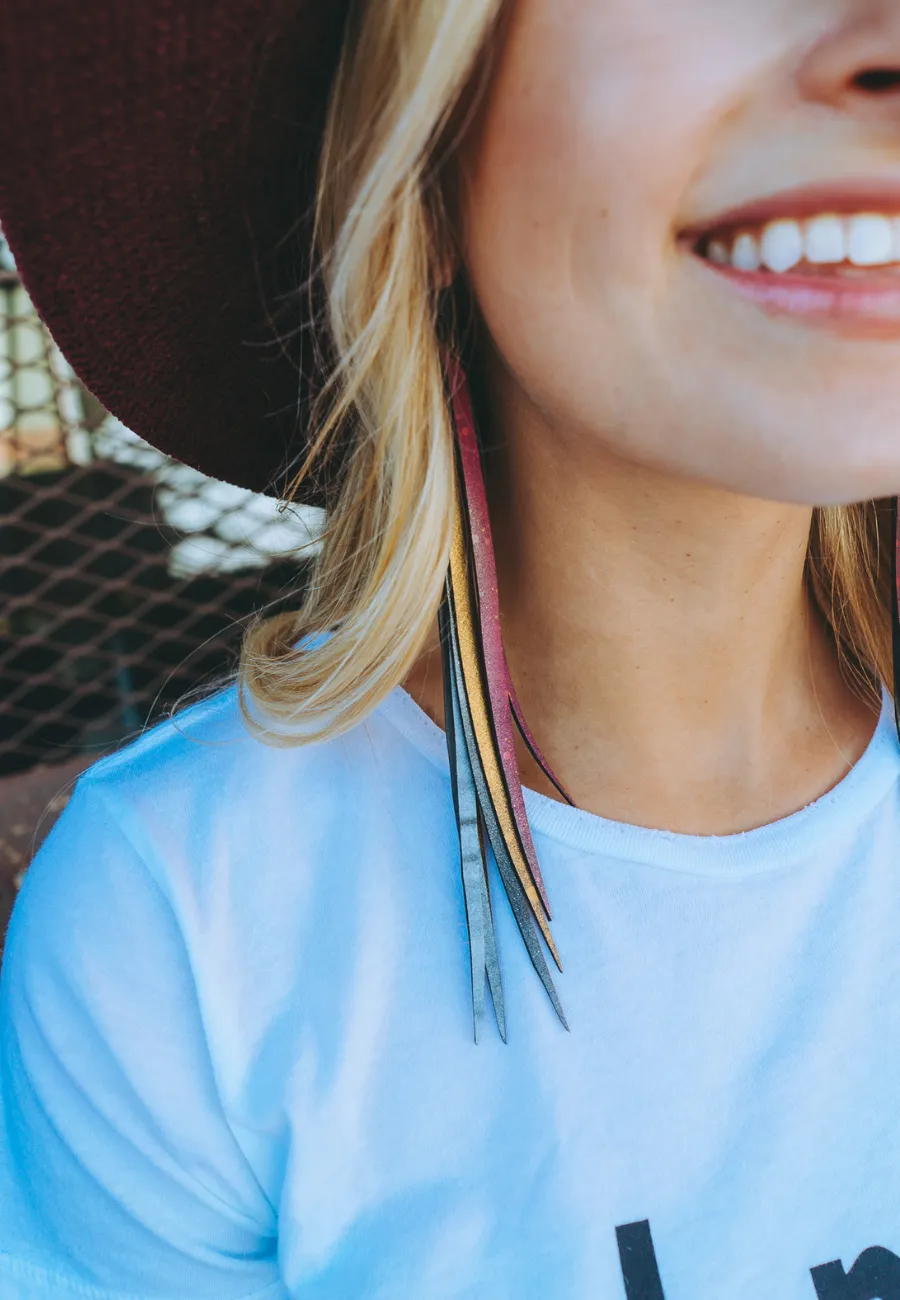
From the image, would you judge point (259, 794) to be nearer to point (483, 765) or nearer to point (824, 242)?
point (483, 765)

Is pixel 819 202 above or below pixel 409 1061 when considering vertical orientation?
above

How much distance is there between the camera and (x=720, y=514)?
2.52ft

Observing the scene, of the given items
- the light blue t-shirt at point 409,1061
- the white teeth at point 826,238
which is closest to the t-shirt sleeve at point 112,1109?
the light blue t-shirt at point 409,1061

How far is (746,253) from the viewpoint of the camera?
58cm

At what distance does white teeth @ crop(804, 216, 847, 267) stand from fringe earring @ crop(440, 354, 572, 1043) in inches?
10.8

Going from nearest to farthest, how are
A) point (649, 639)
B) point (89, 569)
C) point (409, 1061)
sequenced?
point (409, 1061) < point (649, 639) < point (89, 569)

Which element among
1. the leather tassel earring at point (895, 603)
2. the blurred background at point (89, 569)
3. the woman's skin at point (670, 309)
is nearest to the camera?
the woman's skin at point (670, 309)

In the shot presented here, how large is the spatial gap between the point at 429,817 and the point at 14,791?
1794mm

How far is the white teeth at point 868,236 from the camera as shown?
57 cm

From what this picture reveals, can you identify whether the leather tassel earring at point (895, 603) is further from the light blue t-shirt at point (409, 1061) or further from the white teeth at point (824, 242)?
the white teeth at point (824, 242)

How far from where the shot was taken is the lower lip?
22.9 inches

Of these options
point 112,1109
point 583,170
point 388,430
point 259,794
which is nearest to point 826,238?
point 583,170

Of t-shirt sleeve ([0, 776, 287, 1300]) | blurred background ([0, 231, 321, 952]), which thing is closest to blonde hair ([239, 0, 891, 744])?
t-shirt sleeve ([0, 776, 287, 1300])

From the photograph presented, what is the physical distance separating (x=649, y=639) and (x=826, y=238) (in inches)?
12.5
